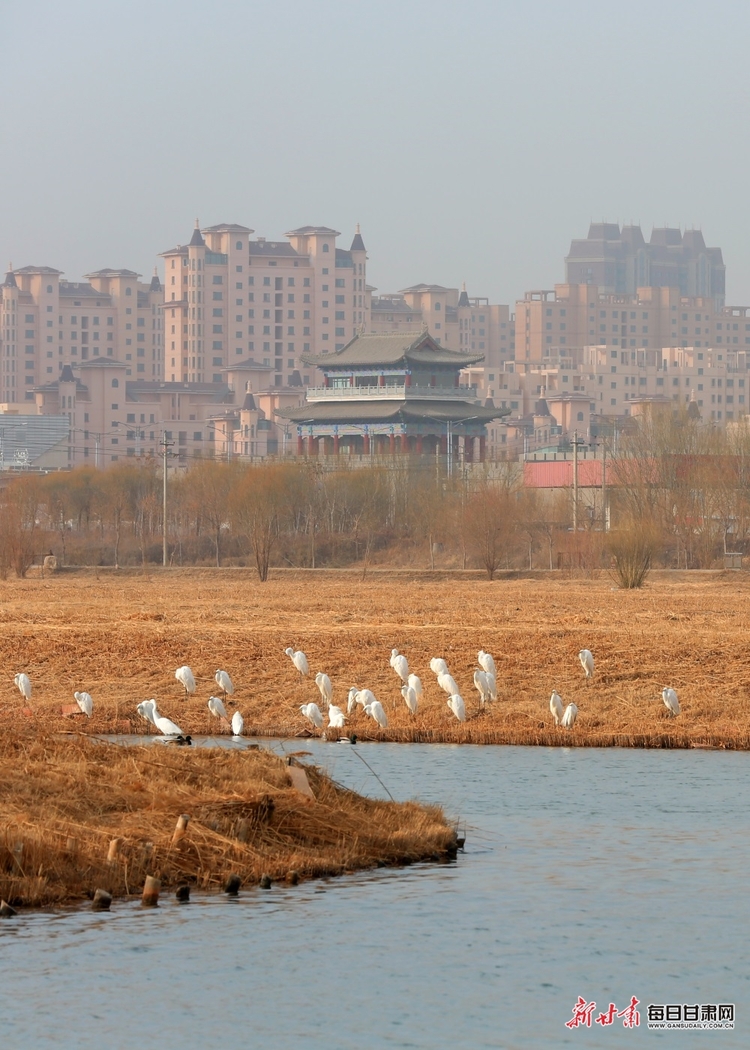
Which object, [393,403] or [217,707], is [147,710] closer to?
[217,707]

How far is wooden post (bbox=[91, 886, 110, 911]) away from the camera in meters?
12.1

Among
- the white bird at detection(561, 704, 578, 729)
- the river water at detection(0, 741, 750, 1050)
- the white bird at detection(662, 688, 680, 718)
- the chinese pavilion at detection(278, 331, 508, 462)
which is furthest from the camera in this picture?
the chinese pavilion at detection(278, 331, 508, 462)

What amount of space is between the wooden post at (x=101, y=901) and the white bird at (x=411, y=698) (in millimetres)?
9620

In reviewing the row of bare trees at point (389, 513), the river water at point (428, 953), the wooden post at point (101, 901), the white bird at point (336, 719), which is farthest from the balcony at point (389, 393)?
the wooden post at point (101, 901)

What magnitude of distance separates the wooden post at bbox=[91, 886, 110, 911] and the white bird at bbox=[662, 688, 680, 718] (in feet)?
33.9

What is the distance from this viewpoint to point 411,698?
21625mm

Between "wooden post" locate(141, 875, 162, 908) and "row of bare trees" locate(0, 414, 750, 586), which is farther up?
"row of bare trees" locate(0, 414, 750, 586)

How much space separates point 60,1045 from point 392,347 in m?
102

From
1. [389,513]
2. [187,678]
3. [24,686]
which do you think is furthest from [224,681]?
[389,513]

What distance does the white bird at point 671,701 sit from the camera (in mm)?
21066

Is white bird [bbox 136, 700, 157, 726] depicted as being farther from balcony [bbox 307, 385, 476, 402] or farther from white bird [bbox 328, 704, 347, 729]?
balcony [bbox 307, 385, 476, 402]

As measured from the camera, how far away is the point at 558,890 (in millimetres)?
13180

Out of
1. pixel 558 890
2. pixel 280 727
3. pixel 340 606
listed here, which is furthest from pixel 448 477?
pixel 558 890

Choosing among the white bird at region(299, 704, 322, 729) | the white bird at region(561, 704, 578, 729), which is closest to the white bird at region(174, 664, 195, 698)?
the white bird at region(299, 704, 322, 729)
